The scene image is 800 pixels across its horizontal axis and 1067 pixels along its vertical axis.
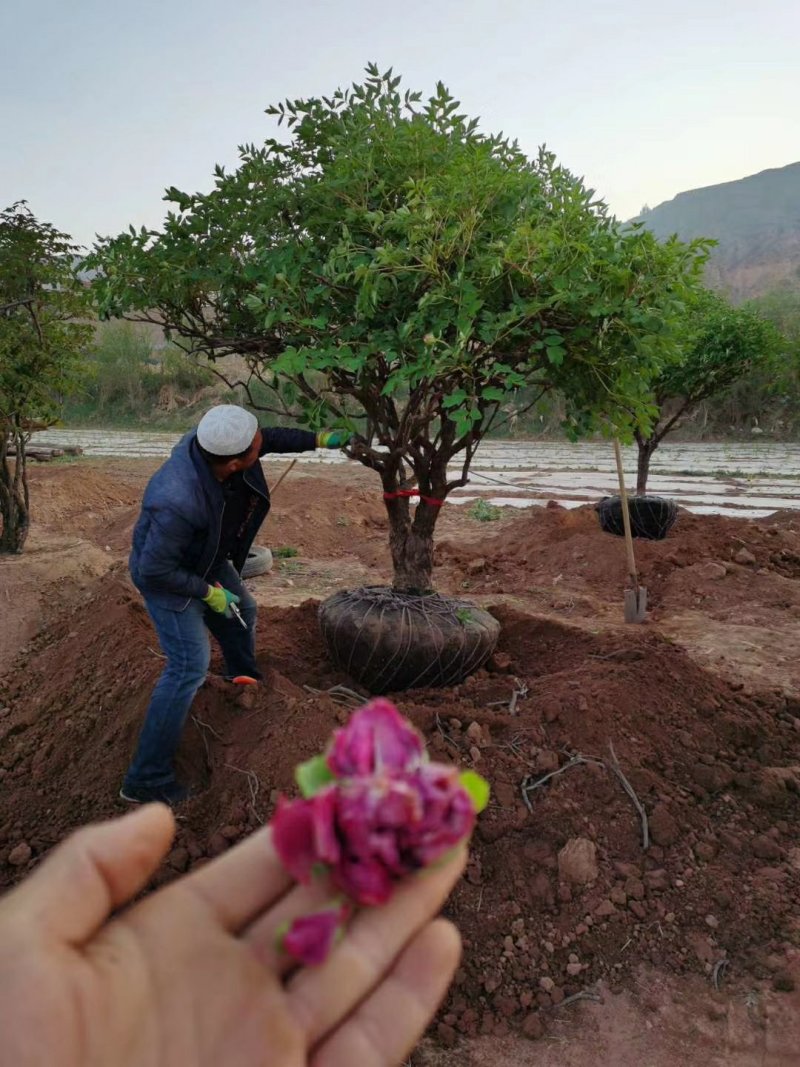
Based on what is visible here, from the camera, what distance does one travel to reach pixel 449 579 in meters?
8.20

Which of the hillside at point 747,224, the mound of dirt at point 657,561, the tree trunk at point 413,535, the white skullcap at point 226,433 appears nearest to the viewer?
the white skullcap at point 226,433

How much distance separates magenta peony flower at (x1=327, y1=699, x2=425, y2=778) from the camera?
1188 mm

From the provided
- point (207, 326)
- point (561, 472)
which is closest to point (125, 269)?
point (207, 326)

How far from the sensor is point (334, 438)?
3.93 meters

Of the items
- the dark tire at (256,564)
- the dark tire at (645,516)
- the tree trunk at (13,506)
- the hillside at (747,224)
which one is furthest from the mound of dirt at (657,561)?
the hillside at (747,224)

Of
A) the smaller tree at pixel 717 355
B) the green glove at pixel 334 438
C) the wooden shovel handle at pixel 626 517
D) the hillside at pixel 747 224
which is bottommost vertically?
the wooden shovel handle at pixel 626 517

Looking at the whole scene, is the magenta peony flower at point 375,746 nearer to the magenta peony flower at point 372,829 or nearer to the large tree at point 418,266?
the magenta peony flower at point 372,829

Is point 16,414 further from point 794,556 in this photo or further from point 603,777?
point 794,556

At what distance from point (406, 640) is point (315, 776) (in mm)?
3022

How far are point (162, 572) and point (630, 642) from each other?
10.4 ft

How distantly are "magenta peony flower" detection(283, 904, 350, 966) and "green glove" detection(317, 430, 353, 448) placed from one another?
2843 millimetres

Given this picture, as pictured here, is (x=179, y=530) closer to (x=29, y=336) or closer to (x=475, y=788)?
(x=475, y=788)

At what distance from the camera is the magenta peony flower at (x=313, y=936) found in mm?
1125

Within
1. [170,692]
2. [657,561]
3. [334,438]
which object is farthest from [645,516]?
[170,692]
